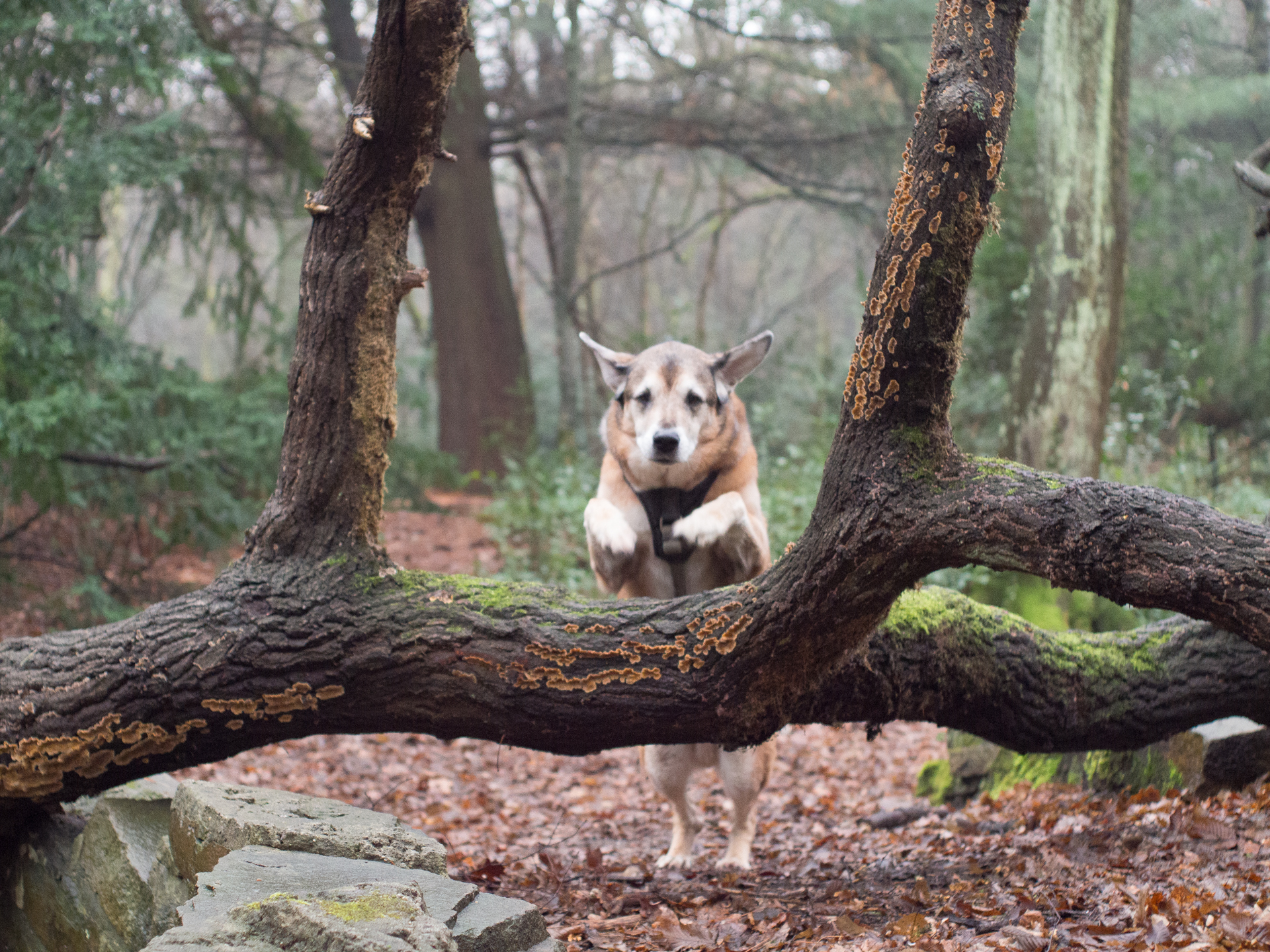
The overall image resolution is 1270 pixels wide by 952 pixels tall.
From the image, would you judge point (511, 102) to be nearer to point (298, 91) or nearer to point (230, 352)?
point (298, 91)

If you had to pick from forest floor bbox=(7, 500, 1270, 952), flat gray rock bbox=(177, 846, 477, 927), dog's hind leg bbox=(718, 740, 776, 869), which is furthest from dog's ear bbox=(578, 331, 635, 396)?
flat gray rock bbox=(177, 846, 477, 927)

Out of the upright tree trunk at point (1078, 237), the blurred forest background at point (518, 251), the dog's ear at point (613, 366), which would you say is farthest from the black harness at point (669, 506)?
the upright tree trunk at point (1078, 237)

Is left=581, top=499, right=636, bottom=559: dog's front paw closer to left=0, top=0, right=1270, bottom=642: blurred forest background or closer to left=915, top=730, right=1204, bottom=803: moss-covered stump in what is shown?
left=915, top=730, right=1204, bottom=803: moss-covered stump

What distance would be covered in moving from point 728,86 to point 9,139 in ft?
35.1

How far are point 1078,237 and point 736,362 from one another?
4.20 m

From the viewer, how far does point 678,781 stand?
569 centimetres

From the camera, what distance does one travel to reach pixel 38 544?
9.51 meters

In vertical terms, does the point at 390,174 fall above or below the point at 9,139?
below

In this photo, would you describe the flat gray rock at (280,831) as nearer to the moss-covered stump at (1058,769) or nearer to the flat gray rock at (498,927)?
the flat gray rock at (498,927)

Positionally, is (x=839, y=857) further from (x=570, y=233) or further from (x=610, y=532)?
(x=570, y=233)

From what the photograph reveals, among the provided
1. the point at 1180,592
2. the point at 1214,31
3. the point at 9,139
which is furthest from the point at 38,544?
the point at 1214,31

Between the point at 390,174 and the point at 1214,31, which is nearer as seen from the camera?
the point at 390,174

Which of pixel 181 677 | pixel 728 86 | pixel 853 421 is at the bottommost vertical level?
pixel 181 677

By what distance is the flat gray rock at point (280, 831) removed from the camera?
362 cm
